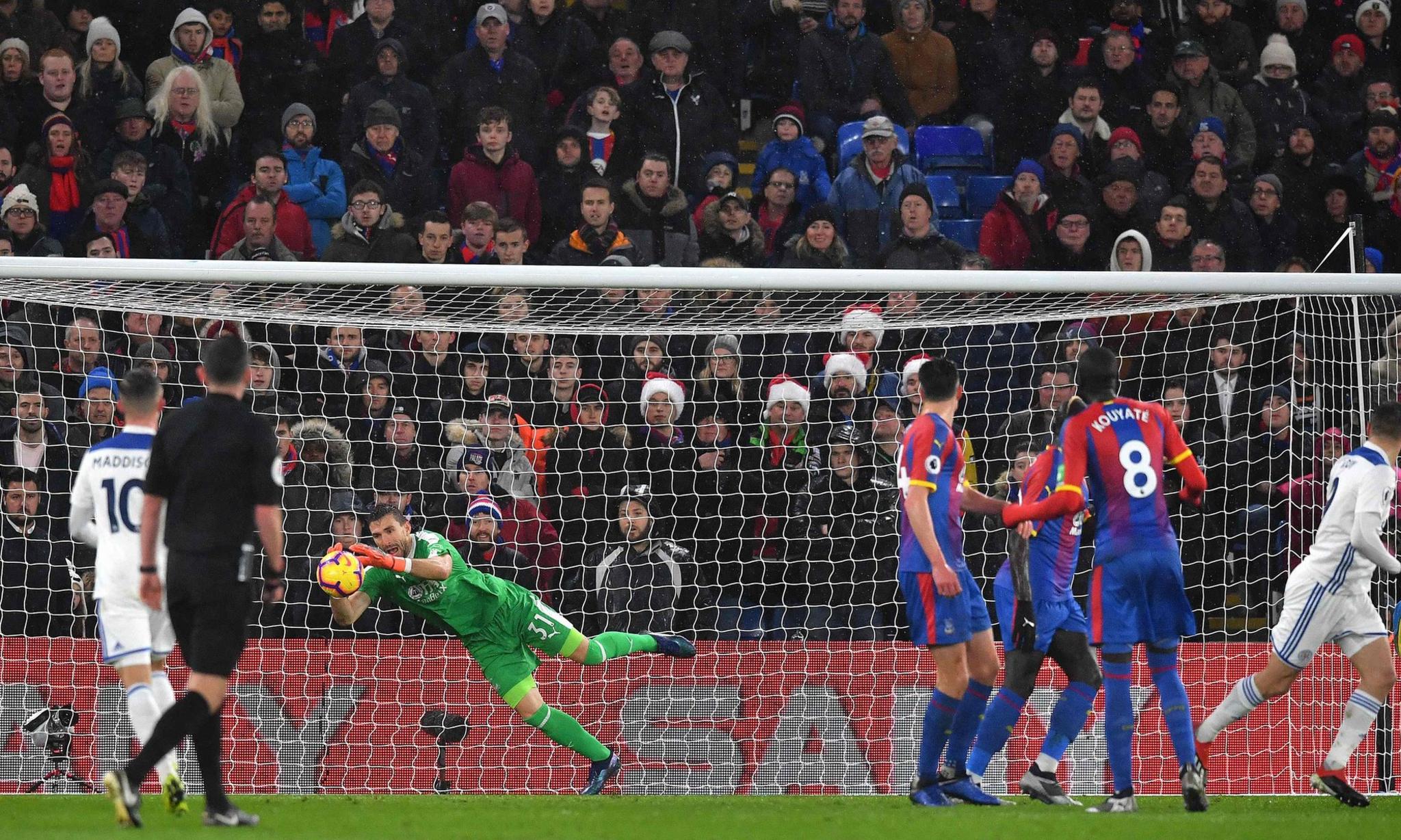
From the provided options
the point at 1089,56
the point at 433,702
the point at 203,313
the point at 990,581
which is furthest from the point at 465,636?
the point at 1089,56

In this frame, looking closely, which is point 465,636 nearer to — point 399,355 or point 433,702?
point 433,702

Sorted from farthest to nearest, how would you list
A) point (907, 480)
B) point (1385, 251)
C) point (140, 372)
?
point (1385, 251), point (907, 480), point (140, 372)

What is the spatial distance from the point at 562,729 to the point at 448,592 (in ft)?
3.11

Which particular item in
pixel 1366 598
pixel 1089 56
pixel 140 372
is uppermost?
pixel 1089 56

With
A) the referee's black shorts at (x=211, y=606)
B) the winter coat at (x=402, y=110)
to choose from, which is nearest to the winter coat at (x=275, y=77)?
the winter coat at (x=402, y=110)

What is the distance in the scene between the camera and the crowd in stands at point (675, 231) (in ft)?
32.8

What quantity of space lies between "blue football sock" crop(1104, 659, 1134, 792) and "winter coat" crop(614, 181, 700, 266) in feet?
17.6

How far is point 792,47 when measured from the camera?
1405 centimetres

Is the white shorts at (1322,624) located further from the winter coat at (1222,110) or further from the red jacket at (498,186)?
the winter coat at (1222,110)

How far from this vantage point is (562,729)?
28.4ft

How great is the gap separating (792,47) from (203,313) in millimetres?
6553

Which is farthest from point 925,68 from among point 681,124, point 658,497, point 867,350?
point 658,497

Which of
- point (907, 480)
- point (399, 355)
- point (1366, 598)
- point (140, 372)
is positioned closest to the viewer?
point (140, 372)

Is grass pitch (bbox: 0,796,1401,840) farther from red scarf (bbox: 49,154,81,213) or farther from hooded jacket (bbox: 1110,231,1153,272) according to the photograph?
red scarf (bbox: 49,154,81,213)
